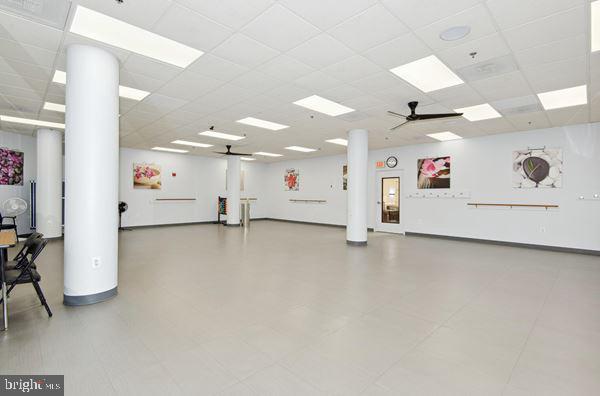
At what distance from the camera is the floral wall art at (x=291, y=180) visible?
48.1 feet

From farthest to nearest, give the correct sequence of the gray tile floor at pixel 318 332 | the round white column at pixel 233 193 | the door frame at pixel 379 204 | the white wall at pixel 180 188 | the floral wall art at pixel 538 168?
the round white column at pixel 233 193 → the white wall at pixel 180 188 → the door frame at pixel 379 204 → the floral wall art at pixel 538 168 → the gray tile floor at pixel 318 332

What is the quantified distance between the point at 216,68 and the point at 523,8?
151 inches

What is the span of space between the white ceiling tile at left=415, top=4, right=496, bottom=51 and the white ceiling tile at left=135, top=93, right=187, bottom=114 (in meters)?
4.65

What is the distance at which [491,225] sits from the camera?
8.74 meters

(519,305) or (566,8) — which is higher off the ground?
(566,8)

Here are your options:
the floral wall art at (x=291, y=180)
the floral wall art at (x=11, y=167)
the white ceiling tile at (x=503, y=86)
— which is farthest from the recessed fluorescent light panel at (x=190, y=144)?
the white ceiling tile at (x=503, y=86)

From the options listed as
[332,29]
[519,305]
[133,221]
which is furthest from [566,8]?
[133,221]

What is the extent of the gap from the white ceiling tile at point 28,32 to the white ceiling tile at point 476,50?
16.1 ft

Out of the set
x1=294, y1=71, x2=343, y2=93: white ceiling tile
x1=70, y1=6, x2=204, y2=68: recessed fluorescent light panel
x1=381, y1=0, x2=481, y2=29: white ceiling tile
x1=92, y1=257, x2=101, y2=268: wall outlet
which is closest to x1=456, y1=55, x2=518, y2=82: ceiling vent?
x1=381, y1=0, x2=481, y2=29: white ceiling tile

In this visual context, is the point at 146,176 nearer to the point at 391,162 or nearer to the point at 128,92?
the point at 128,92

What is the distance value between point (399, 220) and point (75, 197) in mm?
9809

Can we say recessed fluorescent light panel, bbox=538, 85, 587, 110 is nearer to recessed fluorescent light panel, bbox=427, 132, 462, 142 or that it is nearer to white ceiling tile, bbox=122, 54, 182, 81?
recessed fluorescent light panel, bbox=427, 132, 462, 142

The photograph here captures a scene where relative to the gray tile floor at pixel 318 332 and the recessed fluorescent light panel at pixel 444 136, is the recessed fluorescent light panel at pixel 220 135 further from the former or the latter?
the recessed fluorescent light panel at pixel 444 136

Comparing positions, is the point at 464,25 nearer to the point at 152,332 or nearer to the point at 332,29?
the point at 332,29
